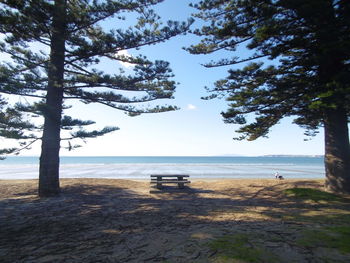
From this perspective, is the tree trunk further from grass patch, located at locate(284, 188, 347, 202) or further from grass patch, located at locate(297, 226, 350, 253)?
grass patch, located at locate(284, 188, 347, 202)

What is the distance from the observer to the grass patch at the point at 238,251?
2.80 meters

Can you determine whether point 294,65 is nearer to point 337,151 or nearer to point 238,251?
point 337,151

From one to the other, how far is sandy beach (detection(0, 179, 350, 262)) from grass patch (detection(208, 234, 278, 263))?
0.01 metres

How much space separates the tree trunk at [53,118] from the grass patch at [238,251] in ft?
23.7

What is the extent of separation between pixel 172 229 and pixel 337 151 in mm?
7095

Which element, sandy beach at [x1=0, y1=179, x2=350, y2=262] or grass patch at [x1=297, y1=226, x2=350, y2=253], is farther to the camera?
grass patch at [x1=297, y1=226, x2=350, y2=253]

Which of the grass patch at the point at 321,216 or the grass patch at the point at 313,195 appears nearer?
the grass patch at the point at 321,216

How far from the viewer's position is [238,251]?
9.91 feet

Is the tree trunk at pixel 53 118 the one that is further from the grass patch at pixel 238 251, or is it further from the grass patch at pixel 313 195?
the grass patch at pixel 313 195

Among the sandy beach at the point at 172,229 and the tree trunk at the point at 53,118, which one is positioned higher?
the tree trunk at the point at 53,118

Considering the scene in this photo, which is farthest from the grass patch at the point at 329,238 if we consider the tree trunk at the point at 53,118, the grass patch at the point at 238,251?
the tree trunk at the point at 53,118

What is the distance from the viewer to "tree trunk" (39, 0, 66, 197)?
319 inches

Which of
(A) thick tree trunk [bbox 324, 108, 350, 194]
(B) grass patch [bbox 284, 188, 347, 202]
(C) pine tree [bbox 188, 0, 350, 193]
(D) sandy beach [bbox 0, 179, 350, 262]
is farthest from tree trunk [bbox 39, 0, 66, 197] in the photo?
(A) thick tree trunk [bbox 324, 108, 350, 194]

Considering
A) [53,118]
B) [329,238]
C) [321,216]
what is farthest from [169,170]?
[329,238]
